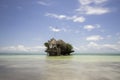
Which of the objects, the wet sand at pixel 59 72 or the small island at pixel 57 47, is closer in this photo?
the wet sand at pixel 59 72

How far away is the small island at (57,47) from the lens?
131 feet

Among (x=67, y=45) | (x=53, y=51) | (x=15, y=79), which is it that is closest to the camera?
(x=15, y=79)

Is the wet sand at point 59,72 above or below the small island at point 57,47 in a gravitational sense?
below

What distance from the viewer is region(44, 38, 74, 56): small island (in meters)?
39.9

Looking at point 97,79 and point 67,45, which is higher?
point 67,45

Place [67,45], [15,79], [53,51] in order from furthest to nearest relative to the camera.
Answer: [67,45], [53,51], [15,79]

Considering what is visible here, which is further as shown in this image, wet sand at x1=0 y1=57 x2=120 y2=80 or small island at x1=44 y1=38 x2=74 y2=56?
small island at x1=44 y1=38 x2=74 y2=56

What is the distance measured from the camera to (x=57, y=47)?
41.6 metres

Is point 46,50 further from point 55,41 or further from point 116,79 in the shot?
point 116,79

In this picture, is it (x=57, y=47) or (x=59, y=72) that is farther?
(x=57, y=47)

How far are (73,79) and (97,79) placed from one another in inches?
43.0

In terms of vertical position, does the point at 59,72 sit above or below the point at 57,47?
below

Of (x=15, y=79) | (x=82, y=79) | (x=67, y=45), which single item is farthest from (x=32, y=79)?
(x=67, y=45)

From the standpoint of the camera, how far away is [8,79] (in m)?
9.10
